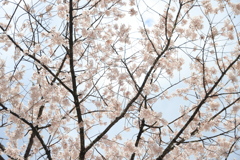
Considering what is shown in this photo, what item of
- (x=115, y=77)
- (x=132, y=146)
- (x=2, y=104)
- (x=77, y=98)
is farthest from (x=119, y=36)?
(x=2, y=104)

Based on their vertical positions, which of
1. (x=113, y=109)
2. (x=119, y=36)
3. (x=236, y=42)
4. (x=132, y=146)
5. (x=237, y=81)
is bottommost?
(x=132, y=146)

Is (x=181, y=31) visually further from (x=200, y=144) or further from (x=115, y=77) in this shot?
(x=200, y=144)

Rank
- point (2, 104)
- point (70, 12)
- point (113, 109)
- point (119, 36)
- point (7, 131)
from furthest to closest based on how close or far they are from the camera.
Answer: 1. point (7, 131)
2. point (119, 36)
3. point (113, 109)
4. point (2, 104)
5. point (70, 12)

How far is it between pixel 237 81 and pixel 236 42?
92 cm

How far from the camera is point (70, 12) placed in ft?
15.8

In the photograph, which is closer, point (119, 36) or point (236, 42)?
point (236, 42)

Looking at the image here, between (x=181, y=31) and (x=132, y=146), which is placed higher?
(x=181, y=31)

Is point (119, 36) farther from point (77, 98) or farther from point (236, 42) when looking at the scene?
point (236, 42)

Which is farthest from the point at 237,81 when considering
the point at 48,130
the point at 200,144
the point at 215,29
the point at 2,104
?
the point at 2,104

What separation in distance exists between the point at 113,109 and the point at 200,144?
2.27 m

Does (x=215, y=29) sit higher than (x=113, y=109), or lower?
higher

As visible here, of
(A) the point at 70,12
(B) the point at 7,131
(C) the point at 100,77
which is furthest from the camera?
(B) the point at 7,131

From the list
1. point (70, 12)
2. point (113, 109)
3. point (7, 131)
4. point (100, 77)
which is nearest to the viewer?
point (70, 12)

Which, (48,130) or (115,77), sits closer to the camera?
(48,130)
